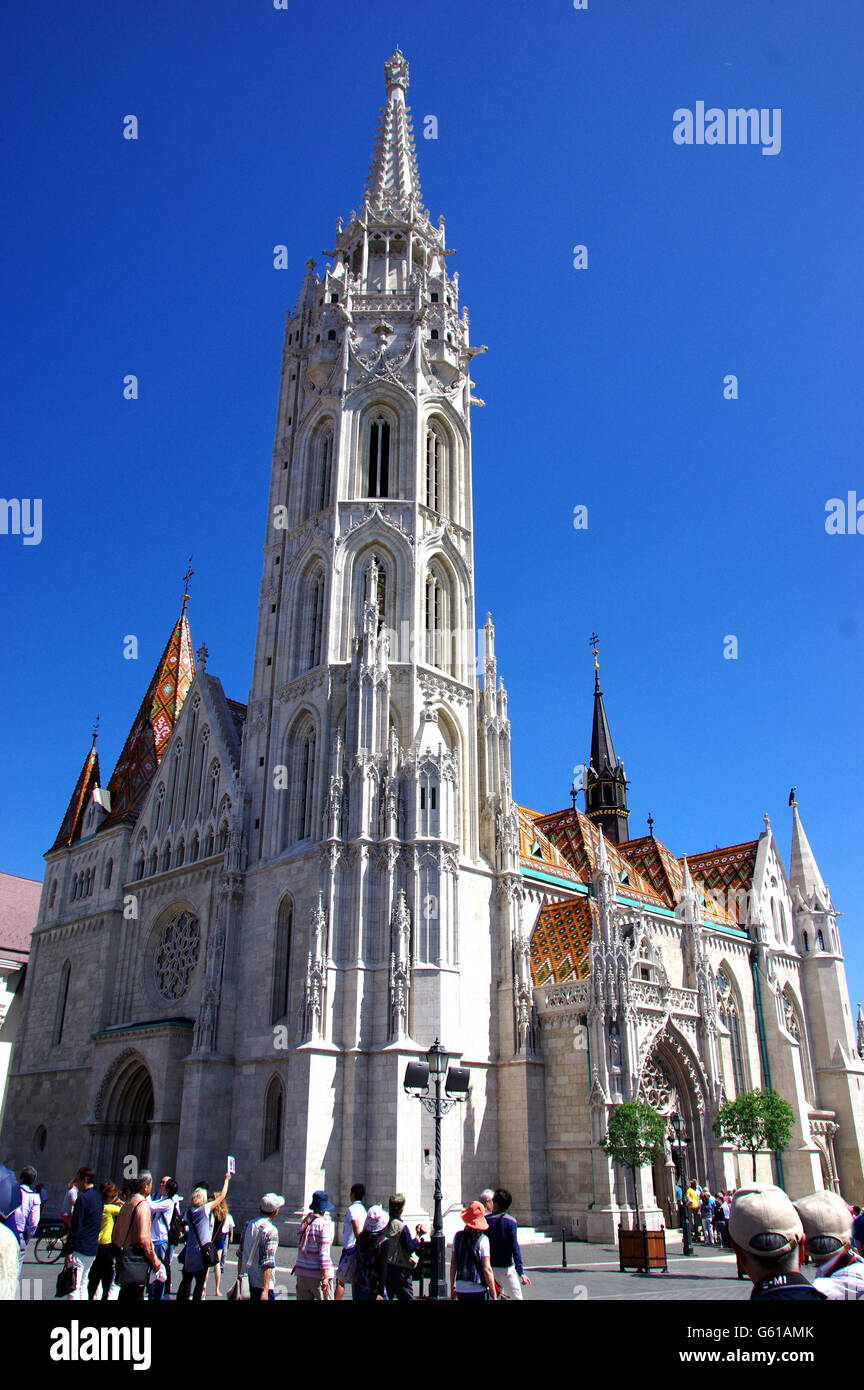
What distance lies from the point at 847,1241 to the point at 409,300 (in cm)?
3629

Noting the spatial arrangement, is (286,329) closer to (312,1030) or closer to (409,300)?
(409,300)

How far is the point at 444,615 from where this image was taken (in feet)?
Result: 108

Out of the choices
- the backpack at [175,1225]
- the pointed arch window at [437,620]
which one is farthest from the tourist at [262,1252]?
the pointed arch window at [437,620]

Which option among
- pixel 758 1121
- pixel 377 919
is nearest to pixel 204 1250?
pixel 377 919

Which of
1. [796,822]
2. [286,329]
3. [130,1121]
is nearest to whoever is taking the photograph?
[130,1121]

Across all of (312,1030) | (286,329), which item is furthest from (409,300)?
(312,1030)

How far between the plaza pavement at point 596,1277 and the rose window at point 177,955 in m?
10.4

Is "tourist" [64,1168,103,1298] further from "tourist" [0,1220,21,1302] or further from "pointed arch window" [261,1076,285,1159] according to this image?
"pointed arch window" [261,1076,285,1159]

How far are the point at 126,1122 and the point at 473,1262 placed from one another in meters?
26.1

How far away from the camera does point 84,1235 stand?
9180mm

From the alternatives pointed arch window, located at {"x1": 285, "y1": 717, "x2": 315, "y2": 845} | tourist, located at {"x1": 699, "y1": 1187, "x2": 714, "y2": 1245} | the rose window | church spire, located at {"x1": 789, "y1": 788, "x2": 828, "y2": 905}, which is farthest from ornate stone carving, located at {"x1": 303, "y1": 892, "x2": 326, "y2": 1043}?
church spire, located at {"x1": 789, "y1": 788, "x2": 828, "y2": 905}

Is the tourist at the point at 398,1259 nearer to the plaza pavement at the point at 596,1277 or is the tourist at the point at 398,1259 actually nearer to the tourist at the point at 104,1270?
the tourist at the point at 104,1270

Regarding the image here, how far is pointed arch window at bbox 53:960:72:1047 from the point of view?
114 ft
